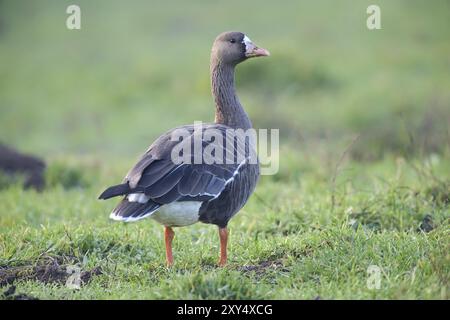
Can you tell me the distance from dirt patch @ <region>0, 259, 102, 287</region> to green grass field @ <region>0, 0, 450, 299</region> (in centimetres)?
1

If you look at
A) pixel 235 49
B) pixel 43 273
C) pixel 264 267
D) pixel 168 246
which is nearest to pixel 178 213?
pixel 168 246

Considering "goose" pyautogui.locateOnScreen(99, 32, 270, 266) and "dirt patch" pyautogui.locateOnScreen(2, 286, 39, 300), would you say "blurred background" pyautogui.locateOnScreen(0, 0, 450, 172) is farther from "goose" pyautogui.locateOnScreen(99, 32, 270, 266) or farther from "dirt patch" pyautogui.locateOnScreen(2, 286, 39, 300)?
"dirt patch" pyautogui.locateOnScreen(2, 286, 39, 300)

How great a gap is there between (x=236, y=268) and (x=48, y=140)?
27.7ft

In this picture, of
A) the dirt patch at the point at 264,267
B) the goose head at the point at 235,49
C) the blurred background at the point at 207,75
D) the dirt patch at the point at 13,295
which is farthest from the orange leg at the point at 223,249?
the blurred background at the point at 207,75

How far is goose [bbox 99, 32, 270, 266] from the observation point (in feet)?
16.5

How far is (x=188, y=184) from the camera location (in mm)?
5191

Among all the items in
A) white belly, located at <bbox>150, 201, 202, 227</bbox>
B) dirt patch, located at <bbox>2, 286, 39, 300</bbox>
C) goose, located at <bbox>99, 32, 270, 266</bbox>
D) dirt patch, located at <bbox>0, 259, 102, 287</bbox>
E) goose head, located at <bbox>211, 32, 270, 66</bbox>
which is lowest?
dirt patch, located at <bbox>0, 259, 102, 287</bbox>

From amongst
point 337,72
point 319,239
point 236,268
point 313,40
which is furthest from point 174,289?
point 313,40

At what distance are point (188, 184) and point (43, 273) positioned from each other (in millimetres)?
1243

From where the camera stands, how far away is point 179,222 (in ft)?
17.6

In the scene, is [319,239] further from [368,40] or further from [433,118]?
[368,40]

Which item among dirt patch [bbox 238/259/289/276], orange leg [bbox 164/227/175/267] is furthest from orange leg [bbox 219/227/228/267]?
orange leg [bbox 164/227/175/267]

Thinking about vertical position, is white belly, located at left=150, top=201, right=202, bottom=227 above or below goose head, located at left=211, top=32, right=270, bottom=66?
below

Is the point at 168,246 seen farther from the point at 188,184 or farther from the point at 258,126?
the point at 258,126
